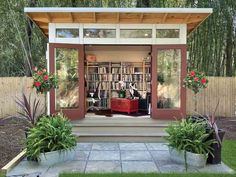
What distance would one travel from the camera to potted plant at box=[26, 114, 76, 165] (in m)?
5.04

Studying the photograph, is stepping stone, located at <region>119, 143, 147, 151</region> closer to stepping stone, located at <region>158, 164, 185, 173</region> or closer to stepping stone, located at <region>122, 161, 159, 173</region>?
stepping stone, located at <region>122, 161, 159, 173</region>

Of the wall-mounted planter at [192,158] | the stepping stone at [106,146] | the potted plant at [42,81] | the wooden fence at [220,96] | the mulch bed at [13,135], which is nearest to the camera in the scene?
the wall-mounted planter at [192,158]

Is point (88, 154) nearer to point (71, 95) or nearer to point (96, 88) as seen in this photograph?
point (71, 95)

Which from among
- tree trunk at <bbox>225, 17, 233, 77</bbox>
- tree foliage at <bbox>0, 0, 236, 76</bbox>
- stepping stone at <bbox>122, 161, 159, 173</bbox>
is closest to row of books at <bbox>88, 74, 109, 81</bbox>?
tree foliage at <bbox>0, 0, 236, 76</bbox>

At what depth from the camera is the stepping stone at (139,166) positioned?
15.7 feet

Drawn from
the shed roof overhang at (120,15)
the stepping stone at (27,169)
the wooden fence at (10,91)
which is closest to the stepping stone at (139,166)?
the stepping stone at (27,169)

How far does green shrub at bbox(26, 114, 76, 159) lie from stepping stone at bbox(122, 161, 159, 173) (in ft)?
3.57

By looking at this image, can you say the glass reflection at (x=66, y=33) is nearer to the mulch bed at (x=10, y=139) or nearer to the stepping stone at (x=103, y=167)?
the mulch bed at (x=10, y=139)

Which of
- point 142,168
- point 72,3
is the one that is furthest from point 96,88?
point 142,168

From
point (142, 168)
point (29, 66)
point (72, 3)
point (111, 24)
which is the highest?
point (72, 3)

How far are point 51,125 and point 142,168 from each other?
1798 mm

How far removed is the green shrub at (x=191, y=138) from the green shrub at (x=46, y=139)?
193cm

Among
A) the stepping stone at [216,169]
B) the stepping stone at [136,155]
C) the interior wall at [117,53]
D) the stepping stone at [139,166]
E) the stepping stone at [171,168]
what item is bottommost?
the stepping stone at [216,169]

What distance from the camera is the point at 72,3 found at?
1215 cm
